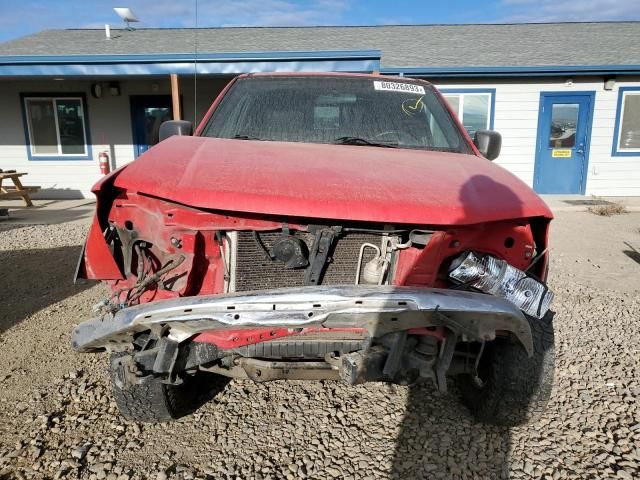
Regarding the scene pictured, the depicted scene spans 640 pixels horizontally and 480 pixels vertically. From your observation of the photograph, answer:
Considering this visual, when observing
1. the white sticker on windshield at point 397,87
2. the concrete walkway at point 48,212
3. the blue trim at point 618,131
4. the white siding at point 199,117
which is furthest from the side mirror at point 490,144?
the blue trim at point 618,131

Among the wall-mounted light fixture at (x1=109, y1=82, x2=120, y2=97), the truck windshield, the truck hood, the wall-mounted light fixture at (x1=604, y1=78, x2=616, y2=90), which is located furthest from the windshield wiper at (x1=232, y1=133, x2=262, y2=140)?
the wall-mounted light fixture at (x1=604, y1=78, x2=616, y2=90)

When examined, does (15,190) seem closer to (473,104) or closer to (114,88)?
(114,88)

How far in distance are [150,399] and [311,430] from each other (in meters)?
0.90

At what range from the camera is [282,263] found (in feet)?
7.73

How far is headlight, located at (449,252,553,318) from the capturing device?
216 cm

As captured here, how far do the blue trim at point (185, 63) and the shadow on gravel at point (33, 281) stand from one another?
14.6 feet

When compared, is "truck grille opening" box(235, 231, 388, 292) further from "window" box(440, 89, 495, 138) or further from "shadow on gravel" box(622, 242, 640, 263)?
"window" box(440, 89, 495, 138)

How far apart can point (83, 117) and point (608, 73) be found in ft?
38.5

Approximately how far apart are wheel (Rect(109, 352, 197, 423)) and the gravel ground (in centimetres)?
11

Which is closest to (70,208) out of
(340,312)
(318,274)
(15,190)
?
(15,190)

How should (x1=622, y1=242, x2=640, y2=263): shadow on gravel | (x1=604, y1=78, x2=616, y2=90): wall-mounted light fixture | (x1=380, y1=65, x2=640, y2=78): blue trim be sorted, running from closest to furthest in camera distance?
(x1=622, y1=242, x2=640, y2=263): shadow on gravel, (x1=380, y1=65, x2=640, y2=78): blue trim, (x1=604, y1=78, x2=616, y2=90): wall-mounted light fixture

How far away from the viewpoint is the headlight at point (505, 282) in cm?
216

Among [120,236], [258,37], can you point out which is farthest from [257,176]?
[258,37]

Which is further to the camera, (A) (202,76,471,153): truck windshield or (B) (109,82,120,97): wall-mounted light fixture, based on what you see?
(B) (109,82,120,97): wall-mounted light fixture
